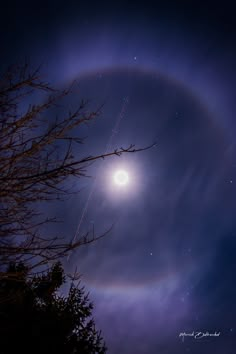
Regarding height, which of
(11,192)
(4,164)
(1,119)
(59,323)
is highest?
(59,323)

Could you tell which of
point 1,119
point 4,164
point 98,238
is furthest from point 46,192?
point 1,119

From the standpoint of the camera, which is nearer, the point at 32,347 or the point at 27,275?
the point at 27,275

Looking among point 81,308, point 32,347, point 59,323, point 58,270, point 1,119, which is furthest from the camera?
point 81,308

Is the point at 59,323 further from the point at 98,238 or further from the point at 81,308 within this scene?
the point at 98,238

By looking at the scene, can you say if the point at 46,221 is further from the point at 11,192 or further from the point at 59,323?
the point at 59,323

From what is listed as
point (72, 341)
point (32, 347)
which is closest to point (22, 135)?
point (32, 347)

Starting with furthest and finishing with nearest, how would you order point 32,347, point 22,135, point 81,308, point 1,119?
point 81,308 < point 32,347 < point 1,119 < point 22,135

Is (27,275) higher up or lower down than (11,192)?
lower down

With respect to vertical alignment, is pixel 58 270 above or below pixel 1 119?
below

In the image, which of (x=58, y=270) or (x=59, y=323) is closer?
(x=58, y=270)
